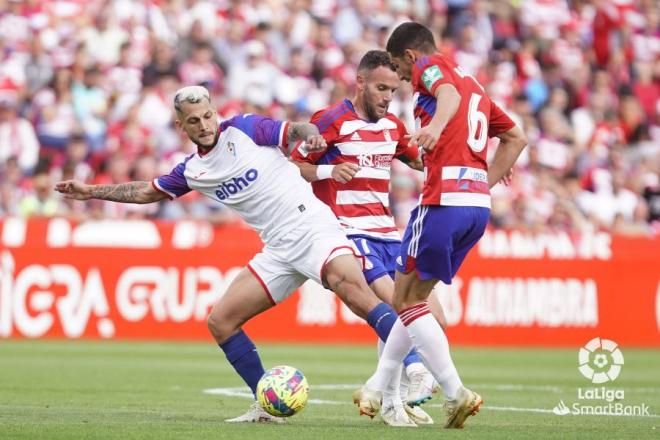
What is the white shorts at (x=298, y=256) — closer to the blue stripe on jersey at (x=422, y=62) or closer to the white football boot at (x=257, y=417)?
the white football boot at (x=257, y=417)

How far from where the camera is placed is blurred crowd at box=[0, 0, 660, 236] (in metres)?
20.2

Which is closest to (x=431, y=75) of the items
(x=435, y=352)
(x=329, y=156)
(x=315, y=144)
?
(x=315, y=144)

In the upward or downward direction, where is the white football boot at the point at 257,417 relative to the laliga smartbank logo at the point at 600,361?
downward

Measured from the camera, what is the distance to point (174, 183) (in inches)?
393

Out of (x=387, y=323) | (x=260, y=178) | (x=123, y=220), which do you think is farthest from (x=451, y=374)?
(x=123, y=220)

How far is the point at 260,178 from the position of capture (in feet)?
31.8

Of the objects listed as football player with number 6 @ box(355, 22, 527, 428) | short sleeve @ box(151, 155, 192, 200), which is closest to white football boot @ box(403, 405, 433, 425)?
football player with number 6 @ box(355, 22, 527, 428)

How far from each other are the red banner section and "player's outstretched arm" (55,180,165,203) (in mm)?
8487

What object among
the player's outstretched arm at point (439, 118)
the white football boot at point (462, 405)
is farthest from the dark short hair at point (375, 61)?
the white football boot at point (462, 405)

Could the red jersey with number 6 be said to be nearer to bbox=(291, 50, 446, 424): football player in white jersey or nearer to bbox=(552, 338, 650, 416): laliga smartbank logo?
bbox=(291, 50, 446, 424): football player in white jersey

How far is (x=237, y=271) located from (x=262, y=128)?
9.30 metres

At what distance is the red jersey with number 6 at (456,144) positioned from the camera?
8.70m

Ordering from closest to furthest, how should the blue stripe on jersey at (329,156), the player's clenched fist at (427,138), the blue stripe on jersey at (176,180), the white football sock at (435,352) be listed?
the player's clenched fist at (427,138) < the white football sock at (435,352) < the blue stripe on jersey at (176,180) < the blue stripe on jersey at (329,156)

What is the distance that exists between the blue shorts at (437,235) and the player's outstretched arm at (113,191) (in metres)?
2.30
